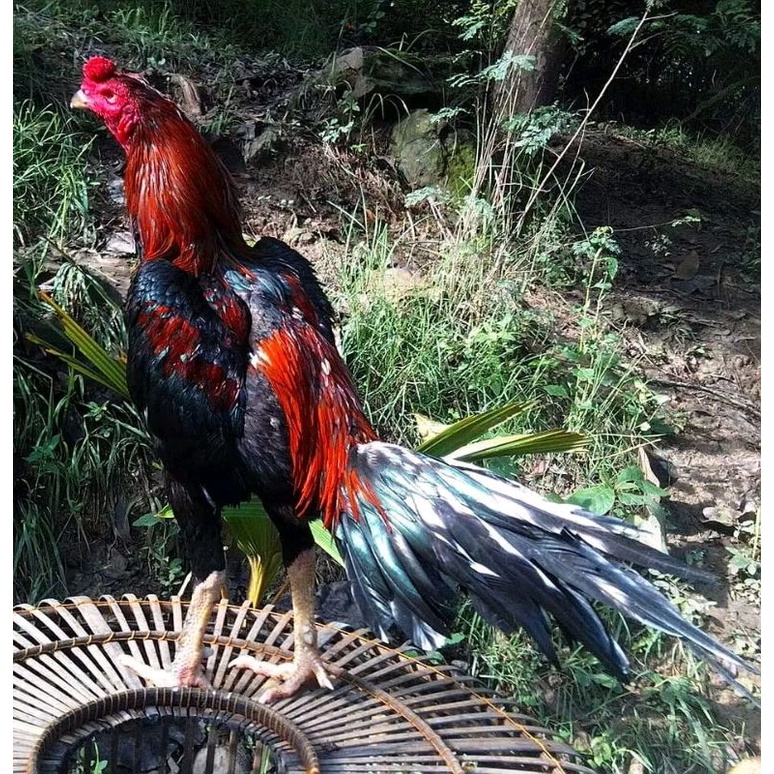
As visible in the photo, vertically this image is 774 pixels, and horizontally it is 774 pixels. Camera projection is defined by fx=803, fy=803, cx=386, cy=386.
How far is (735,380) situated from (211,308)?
258 cm

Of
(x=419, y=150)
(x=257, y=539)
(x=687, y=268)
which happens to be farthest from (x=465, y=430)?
(x=687, y=268)

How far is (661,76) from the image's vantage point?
395 centimetres

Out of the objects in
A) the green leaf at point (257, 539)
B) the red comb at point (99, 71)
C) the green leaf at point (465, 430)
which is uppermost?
the red comb at point (99, 71)

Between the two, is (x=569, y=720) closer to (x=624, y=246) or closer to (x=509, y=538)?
(x=509, y=538)

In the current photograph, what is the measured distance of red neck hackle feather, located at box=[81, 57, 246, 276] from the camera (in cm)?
163

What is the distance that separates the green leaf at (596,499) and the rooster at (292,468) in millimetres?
961

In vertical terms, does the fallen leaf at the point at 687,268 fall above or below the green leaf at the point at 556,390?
above

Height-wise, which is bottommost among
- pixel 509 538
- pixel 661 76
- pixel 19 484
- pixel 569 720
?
pixel 569 720

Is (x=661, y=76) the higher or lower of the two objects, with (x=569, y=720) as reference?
higher

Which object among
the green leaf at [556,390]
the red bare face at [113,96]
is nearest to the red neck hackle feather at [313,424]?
the red bare face at [113,96]

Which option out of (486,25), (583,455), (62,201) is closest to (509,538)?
(583,455)

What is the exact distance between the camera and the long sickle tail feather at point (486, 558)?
1.29 m

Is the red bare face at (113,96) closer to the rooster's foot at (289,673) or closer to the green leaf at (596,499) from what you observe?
the rooster's foot at (289,673)

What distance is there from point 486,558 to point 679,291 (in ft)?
8.97
